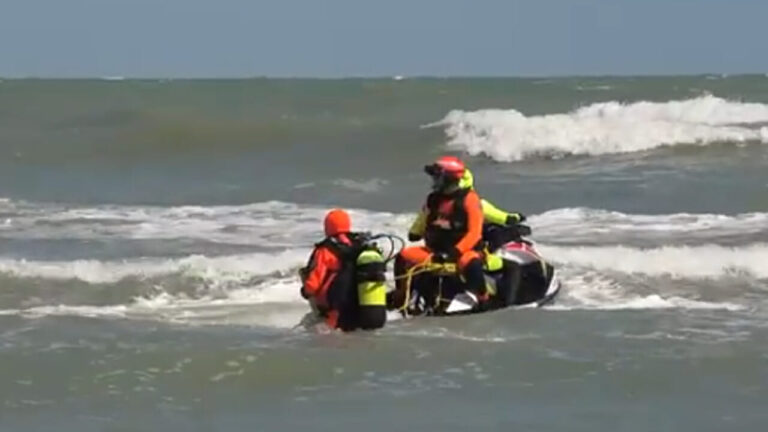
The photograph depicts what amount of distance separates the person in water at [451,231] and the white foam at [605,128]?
15.6m

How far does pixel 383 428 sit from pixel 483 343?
85.7 inches

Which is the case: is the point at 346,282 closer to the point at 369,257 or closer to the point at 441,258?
the point at 369,257

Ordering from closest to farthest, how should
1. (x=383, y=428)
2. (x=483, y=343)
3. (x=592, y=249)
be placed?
(x=383, y=428), (x=483, y=343), (x=592, y=249)

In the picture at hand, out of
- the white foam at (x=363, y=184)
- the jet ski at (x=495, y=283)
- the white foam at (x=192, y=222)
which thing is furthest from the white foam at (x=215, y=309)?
the white foam at (x=363, y=184)

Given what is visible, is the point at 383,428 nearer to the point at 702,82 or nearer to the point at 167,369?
the point at 167,369

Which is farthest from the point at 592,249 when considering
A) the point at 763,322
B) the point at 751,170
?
the point at 751,170

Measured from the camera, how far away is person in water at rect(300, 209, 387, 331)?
391 inches

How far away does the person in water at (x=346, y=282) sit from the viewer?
391 inches

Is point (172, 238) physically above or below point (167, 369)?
above

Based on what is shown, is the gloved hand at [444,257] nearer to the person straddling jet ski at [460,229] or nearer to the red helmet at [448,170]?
the person straddling jet ski at [460,229]

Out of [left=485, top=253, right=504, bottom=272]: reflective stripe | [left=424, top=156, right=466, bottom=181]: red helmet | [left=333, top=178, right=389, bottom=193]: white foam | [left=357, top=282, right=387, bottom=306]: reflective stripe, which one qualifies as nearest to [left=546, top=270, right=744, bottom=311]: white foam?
[left=485, top=253, right=504, bottom=272]: reflective stripe

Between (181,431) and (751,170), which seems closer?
(181,431)

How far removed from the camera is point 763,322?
1036cm

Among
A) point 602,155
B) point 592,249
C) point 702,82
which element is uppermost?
point 702,82
